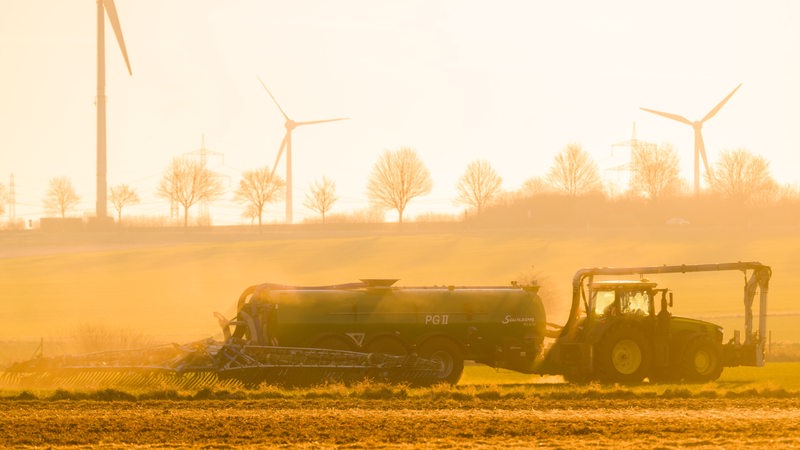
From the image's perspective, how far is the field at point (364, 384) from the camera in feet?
77.9

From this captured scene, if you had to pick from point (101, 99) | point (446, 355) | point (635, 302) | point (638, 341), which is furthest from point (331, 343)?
point (101, 99)

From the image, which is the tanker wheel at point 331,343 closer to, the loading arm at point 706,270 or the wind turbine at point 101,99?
the loading arm at point 706,270

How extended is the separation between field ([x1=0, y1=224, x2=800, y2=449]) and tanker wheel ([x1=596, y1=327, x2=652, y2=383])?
56.2 inches

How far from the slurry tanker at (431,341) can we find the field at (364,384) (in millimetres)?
1105

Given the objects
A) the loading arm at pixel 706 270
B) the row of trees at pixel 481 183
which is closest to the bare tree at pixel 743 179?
the row of trees at pixel 481 183

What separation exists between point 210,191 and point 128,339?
111862mm

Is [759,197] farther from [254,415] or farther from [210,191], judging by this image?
[254,415]

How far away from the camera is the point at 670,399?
99.6 feet

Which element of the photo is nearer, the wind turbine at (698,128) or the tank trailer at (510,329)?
the tank trailer at (510,329)

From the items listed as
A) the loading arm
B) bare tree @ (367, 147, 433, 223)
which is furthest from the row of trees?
the loading arm

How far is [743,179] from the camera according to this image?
156 meters

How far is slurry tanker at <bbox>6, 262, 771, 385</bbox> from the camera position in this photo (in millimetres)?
33531

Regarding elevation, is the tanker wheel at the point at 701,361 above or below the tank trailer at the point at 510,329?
below

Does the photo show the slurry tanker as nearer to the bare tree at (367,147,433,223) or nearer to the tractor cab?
the tractor cab
